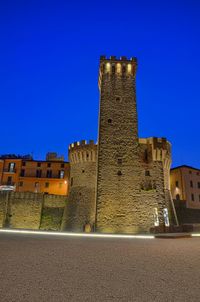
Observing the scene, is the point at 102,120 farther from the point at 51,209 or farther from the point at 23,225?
the point at 23,225

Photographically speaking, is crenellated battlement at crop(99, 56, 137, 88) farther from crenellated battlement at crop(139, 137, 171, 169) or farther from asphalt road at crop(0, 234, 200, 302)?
asphalt road at crop(0, 234, 200, 302)

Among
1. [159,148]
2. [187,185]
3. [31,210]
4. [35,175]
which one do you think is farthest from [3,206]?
[187,185]

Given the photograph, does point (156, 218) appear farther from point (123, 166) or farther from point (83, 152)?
point (83, 152)

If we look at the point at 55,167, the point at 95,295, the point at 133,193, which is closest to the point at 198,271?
the point at 95,295

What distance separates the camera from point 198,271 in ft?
19.7

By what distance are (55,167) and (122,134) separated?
22496 mm

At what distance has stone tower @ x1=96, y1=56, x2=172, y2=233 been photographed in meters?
22.5

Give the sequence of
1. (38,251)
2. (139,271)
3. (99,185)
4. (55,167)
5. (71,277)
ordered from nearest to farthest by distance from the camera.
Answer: (71,277), (139,271), (38,251), (99,185), (55,167)

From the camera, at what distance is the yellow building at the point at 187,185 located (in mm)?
43500

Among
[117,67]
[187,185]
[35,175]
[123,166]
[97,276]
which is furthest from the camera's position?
[187,185]

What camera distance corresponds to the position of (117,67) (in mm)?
27750

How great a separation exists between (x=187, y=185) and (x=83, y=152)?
23536 millimetres

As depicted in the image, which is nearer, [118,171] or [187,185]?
[118,171]

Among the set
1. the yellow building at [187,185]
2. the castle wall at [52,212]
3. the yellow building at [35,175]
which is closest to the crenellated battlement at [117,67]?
the castle wall at [52,212]
